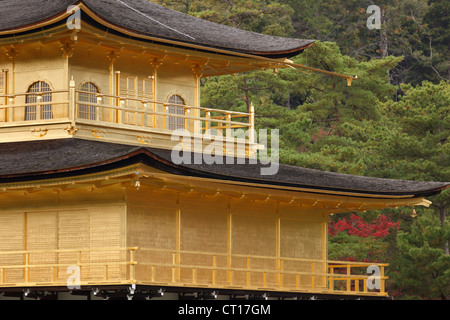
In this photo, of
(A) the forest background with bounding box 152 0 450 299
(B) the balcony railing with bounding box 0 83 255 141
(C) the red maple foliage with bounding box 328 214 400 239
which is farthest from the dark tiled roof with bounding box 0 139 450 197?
(C) the red maple foliage with bounding box 328 214 400 239

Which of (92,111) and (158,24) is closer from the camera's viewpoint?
(92,111)

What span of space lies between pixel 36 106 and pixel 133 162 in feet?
25.7

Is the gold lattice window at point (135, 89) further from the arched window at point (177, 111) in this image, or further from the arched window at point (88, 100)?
the arched window at point (88, 100)

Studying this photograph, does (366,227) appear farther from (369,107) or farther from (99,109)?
(99,109)

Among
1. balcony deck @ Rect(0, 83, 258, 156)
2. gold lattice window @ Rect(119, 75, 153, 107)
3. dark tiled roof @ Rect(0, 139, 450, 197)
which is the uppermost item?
gold lattice window @ Rect(119, 75, 153, 107)

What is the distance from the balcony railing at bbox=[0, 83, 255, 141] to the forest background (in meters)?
9.44

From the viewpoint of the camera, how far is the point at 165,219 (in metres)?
35.2

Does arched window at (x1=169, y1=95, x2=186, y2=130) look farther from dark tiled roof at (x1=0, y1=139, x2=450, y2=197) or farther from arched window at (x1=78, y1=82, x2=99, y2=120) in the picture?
arched window at (x1=78, y1=82, x2=99, y2=120)

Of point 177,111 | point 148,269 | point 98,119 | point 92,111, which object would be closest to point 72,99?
point 98,119

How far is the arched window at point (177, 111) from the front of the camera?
39.3 m

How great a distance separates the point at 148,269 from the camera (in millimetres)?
34344

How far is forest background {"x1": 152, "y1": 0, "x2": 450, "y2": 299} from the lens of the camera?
57312 mm

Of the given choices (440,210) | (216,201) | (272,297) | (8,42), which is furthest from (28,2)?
(440,210)

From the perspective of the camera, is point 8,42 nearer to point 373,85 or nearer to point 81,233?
point 81,233
